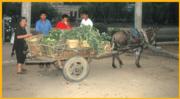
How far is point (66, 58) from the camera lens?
11102 mm

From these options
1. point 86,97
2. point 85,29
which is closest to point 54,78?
point 85,29

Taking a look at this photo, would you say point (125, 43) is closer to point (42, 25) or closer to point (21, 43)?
point (42, 25)

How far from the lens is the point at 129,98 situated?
9.34 metres

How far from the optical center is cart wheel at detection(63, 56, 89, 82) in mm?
10969

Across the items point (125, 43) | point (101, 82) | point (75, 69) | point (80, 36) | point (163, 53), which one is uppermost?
point (80, 36)

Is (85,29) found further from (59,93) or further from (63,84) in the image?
(59,93)

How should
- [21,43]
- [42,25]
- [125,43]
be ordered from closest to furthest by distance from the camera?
[21,43] < [42,25] < [125,43]

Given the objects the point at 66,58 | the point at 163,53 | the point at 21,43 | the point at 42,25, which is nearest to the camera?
the point at 66,58

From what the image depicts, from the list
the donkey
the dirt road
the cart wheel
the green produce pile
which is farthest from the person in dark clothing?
the donkey

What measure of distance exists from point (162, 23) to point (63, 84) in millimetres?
37277

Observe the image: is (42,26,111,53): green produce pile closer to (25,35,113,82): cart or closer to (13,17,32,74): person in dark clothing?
(25,35,113,82): cart

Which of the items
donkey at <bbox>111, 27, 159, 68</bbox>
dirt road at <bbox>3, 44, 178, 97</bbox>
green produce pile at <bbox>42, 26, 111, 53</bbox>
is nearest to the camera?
dirt road at <bbox>3, 44, 178, 97</bbox>

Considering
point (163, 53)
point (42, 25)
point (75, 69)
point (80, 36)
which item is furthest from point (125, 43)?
point (163, 53)

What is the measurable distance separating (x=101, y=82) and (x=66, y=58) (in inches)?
44.4
